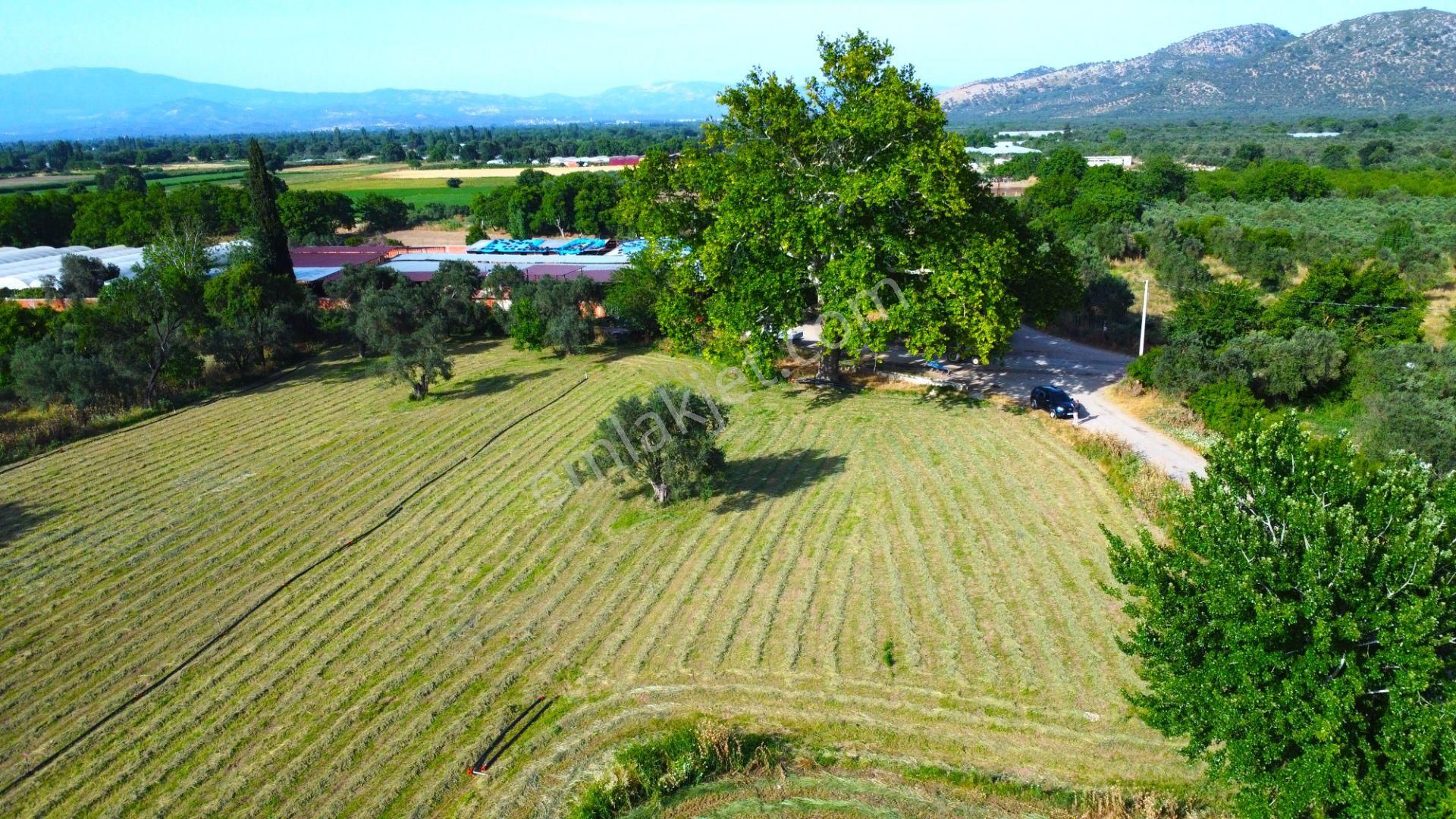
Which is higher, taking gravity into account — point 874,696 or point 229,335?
point 229,335

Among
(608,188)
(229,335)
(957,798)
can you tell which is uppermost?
(608,188)

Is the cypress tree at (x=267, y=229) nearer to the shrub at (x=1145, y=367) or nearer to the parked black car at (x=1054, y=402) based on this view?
the parked black car at (x=1054, y=402)

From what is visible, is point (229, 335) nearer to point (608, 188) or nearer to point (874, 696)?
point (874, 696)

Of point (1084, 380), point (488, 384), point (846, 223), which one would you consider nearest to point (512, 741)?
point (846, 223)

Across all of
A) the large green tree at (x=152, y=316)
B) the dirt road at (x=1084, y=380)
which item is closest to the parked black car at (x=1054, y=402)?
the dirt road at (x=1084, y=380)

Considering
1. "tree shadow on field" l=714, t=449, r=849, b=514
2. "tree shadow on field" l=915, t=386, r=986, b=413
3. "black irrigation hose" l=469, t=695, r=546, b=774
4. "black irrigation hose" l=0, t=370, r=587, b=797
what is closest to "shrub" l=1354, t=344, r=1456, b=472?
"tree shadow on field" l=915, t=386, r=986, b=413

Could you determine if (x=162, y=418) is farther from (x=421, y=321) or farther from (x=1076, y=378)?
(x=1076, y=378)

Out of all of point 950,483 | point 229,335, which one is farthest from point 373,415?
point 950,483
